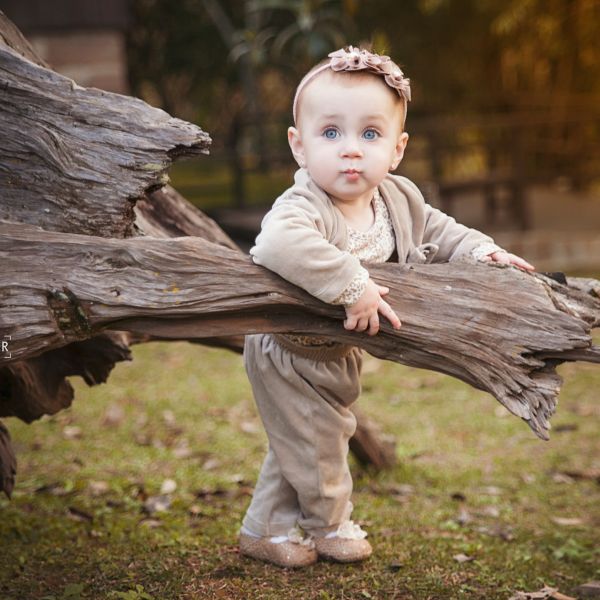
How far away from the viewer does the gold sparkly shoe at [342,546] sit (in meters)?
2.85

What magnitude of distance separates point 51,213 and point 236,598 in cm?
124

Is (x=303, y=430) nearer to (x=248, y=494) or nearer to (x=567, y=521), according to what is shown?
(x=248, y=494)

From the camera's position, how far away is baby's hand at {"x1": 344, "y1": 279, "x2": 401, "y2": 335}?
2.29m

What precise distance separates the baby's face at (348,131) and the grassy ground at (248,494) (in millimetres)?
1240

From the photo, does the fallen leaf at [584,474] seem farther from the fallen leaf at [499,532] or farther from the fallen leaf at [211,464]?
the fallen leaf at [211,464]

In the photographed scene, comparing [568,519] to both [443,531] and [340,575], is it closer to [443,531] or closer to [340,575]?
[443,531]

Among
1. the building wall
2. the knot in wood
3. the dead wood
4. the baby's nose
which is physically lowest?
the dead wood

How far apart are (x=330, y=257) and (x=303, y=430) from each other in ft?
2.24

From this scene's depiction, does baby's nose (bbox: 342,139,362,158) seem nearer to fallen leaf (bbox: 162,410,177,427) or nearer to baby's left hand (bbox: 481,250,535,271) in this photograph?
baby's left hand (bbox: 481,250,535,271)

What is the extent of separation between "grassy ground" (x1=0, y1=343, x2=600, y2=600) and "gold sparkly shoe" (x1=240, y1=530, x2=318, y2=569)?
0.12ft

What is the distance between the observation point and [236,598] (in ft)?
8.65

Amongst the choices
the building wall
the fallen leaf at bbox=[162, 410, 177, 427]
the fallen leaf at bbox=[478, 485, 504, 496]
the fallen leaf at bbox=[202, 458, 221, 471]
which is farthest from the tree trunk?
the building wall

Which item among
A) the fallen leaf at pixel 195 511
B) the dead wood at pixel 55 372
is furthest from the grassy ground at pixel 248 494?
the dead wood at pixel 55 372

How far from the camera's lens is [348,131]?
238 cm
